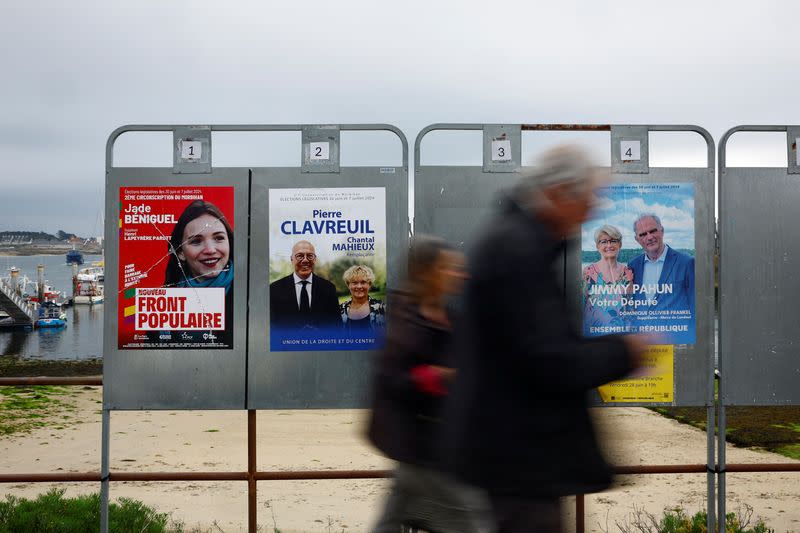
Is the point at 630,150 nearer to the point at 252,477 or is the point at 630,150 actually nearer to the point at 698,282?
the point at 698,282

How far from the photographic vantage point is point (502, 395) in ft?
7.26

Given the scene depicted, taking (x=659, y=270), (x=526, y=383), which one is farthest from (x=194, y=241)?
(x=526, y=383)

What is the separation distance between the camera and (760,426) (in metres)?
21.6

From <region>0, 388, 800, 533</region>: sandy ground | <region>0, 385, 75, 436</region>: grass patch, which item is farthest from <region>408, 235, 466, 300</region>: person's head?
<region>0, 385, 75, 436</region>: grass patch

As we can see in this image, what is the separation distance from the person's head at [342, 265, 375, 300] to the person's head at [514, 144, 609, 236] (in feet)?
8.96

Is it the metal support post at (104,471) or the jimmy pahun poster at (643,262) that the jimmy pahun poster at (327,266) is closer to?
the metal support post at (104,471)

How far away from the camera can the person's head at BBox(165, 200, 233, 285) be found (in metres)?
5.03

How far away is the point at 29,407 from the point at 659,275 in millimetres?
23803

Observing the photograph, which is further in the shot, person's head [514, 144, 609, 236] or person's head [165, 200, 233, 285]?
person's head [165, 200, 233, 285]

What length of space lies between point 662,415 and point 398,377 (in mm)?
23045

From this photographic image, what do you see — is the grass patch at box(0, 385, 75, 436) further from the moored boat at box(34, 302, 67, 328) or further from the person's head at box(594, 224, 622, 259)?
the moored boat at box(34, 302, 67, 328)

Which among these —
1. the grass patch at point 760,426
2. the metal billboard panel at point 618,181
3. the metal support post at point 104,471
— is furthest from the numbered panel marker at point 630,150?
the grass patch at point 760,426

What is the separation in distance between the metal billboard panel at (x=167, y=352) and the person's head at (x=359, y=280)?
0.65 m

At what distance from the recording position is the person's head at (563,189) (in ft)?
7.62
